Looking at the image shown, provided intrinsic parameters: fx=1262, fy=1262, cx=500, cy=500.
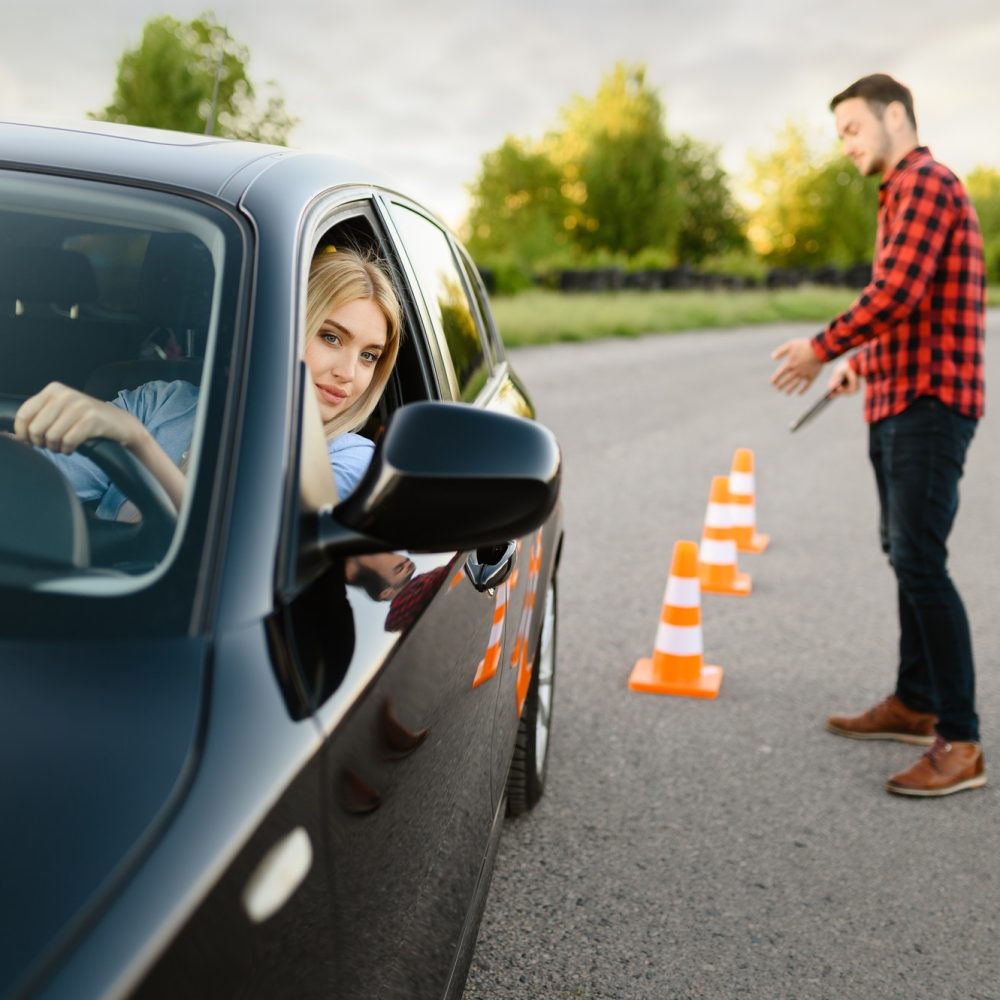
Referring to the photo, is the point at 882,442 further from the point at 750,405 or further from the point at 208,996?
the point at 750,405

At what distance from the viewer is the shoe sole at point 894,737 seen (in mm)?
4488

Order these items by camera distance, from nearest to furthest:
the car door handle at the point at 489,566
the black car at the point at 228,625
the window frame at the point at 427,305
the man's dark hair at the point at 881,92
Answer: the black car at the point at 228,625, the car door handle at the point at 489,566, the window frame at the point at 427,305, the man's dark hair at the point at 881,92

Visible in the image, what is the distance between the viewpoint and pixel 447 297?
327 cm

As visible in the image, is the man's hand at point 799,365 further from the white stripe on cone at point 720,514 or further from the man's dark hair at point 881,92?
the white stripe on cone at point 720,514

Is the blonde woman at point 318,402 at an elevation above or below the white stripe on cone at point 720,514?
above

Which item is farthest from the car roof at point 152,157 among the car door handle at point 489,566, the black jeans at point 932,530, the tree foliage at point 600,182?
the tree foliage at point 600,182

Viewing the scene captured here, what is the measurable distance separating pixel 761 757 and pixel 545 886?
4.03 ft

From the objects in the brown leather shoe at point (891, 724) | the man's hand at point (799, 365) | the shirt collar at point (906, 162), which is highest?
the shirt collar at point (906, 162)

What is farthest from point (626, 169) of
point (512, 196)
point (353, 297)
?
point (353, 297)

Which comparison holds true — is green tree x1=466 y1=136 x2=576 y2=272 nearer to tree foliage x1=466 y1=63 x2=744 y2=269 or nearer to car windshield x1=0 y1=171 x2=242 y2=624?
tree foliage x1=466 y1=63 x2=744 y2=269

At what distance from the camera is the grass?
23.8 metres

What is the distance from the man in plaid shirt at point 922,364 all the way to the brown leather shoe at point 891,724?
0.28 m

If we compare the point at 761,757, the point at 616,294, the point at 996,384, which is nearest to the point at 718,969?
the point at 761,757

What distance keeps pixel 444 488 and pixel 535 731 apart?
2.08m
